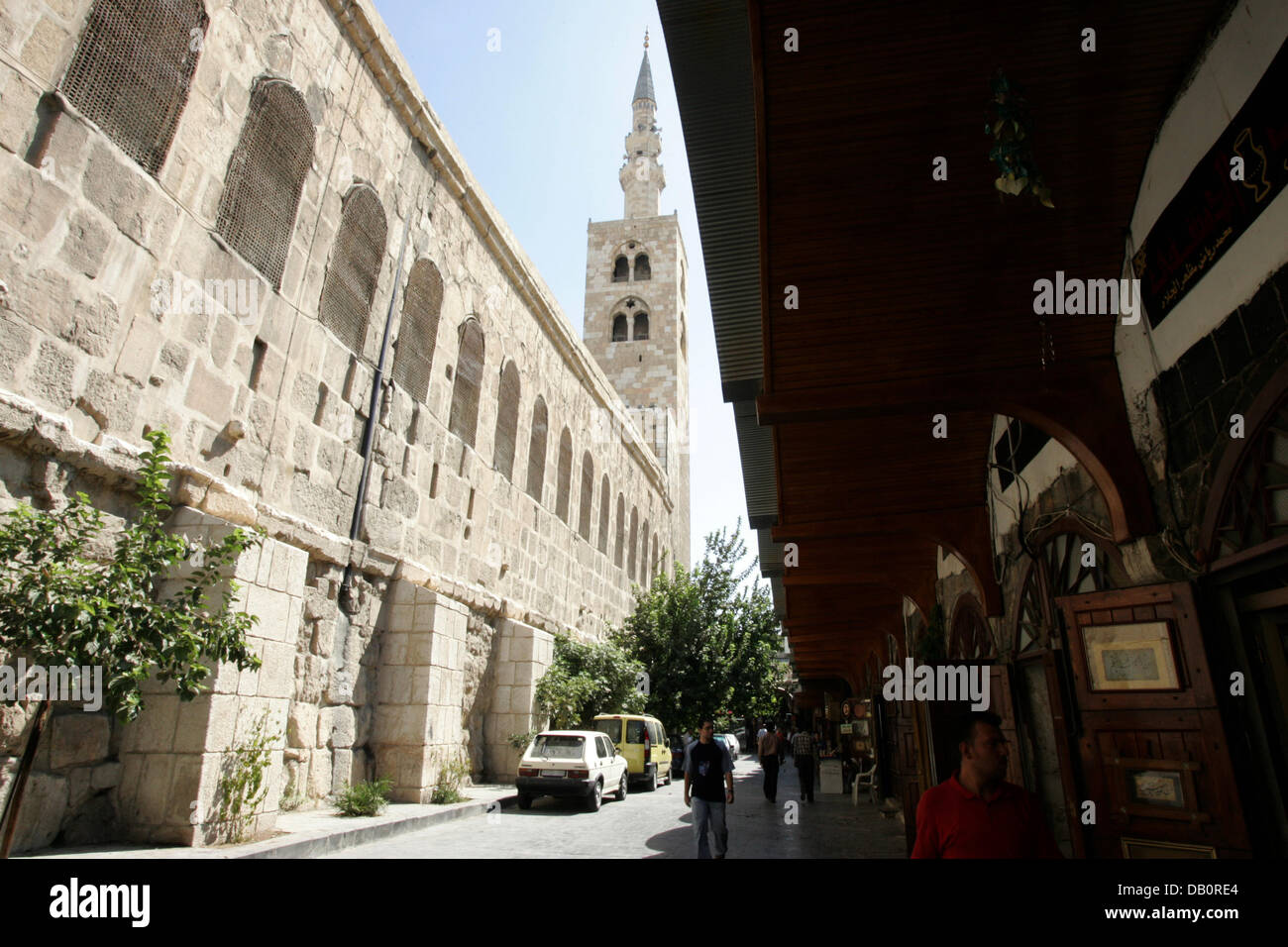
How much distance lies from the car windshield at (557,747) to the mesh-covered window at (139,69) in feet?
32.7

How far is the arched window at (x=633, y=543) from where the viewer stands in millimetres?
25844

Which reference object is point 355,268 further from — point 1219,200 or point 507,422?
point 1219,200

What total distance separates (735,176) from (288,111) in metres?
7.04

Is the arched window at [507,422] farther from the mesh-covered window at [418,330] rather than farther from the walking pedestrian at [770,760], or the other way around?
the walking pedestrian at [770,760]

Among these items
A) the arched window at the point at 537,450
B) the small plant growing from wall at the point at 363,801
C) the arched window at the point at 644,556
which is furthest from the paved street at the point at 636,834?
the arched window at the point at 644,556

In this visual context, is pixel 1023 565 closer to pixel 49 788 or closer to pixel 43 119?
pixel 49 788

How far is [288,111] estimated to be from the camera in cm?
908

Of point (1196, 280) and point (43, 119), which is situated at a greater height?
point (43, 119)

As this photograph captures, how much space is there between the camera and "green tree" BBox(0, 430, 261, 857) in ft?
15.2

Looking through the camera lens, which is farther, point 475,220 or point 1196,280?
point 475,220

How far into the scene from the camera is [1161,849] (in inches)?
148

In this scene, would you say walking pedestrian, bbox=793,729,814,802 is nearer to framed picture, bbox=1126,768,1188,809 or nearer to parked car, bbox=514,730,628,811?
parked car, bbox=514,730,628,811

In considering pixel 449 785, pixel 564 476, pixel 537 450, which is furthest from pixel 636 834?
pixel 564 476

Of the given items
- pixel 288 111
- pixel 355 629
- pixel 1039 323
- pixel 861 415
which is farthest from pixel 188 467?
pixel 1039 323
